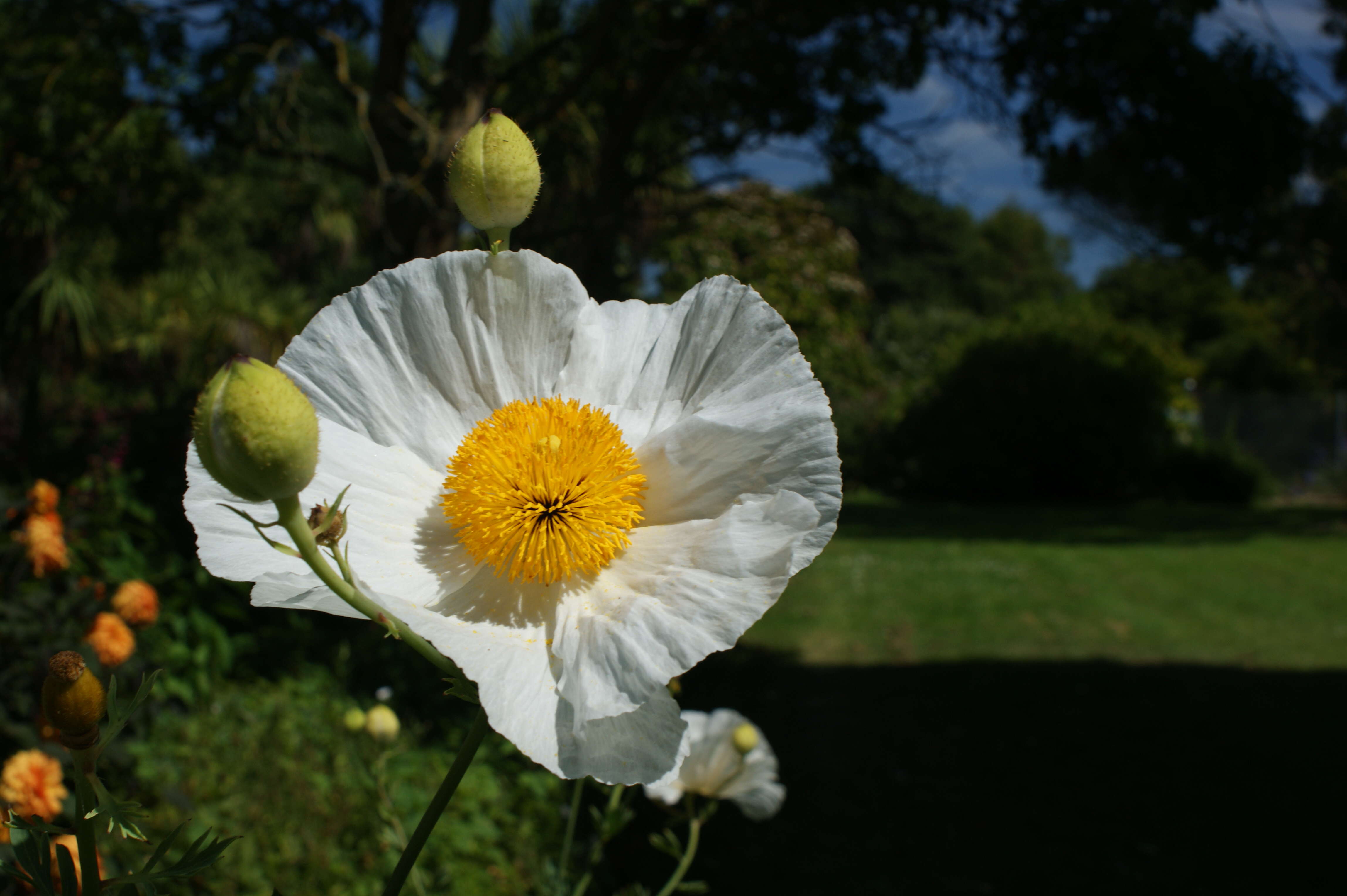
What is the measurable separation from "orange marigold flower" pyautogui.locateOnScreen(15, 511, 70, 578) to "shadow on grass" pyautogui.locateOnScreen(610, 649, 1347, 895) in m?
2.41

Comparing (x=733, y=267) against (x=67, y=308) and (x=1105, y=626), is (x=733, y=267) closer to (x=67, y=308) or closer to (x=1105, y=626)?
(x=1105, y=626)

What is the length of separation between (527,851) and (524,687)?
136 inches

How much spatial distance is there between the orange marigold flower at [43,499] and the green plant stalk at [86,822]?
104 inches

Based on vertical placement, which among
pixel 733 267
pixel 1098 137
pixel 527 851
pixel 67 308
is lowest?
pixel 527 851

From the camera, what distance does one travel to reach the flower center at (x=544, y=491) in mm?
700

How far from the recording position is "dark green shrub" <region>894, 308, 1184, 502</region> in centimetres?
1509

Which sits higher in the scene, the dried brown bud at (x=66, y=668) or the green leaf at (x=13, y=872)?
the dried brown bud at (x=66, y=668)

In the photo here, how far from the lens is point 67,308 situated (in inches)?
225

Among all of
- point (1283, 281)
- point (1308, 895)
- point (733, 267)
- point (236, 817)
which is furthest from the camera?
point (1283, 281)

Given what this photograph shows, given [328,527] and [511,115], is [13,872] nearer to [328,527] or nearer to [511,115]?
[328,527]

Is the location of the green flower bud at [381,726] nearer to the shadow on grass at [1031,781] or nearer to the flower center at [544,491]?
the flower center at [544,491]

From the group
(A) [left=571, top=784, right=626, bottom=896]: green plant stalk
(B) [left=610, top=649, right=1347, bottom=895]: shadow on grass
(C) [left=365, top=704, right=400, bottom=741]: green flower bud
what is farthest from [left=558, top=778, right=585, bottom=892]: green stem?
(B) [left=610, top=649, right=1347, bottom=895]: shadow on grass

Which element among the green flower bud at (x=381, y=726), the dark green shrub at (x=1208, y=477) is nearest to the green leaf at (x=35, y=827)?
the green flower bud at (x=381, y=726)

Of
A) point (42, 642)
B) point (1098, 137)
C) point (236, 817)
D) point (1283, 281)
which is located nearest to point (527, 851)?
point (236, 817)
